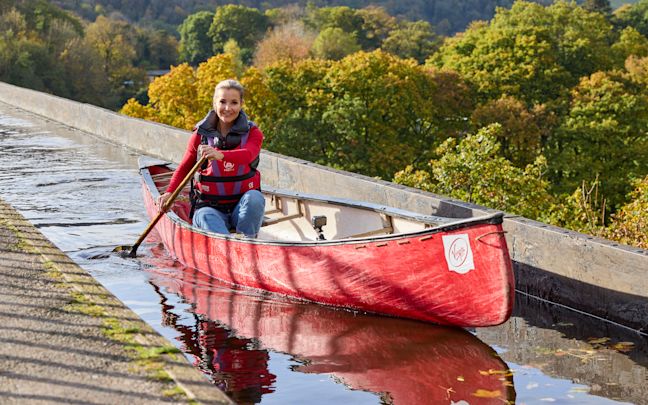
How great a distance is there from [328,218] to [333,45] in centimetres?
8816

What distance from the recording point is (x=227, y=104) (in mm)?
9984

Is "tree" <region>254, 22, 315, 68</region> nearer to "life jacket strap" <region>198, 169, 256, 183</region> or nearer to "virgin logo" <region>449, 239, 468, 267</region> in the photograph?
"life jacket strap" <region>198, 169, 256, 183</region>

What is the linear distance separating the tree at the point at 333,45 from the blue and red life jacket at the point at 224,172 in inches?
3325

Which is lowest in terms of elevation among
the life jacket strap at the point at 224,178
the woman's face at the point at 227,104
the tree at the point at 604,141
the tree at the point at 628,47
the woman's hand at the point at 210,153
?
the tree at the point at 604,141

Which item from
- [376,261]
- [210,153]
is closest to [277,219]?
[210,153]

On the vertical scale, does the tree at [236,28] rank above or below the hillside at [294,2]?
below

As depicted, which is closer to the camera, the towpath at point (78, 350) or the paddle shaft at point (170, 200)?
the towpath at point (78, 350)

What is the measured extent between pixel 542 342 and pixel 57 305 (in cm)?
377

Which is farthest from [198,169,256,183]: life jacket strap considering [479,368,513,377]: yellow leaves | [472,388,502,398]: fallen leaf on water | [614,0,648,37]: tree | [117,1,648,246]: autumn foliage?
[614,0,648,37]: tree

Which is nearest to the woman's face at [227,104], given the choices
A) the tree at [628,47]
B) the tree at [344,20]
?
the tree at [628,47]

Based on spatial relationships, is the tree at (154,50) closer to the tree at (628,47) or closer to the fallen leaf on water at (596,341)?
the tree at (628,47)

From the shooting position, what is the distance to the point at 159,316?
30.2ft

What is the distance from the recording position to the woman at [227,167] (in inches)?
397

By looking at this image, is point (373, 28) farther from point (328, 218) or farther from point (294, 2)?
point (328, 218)
